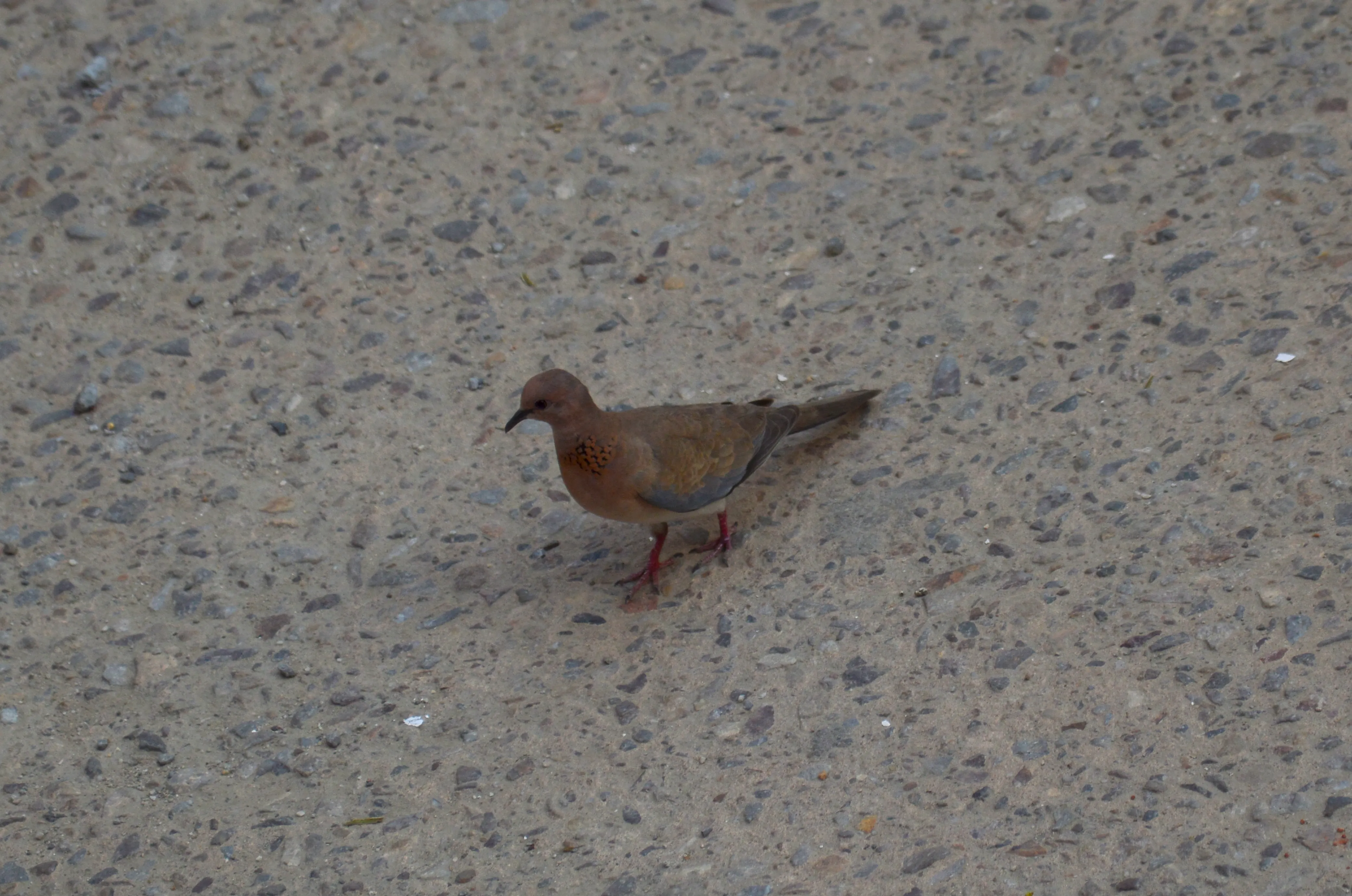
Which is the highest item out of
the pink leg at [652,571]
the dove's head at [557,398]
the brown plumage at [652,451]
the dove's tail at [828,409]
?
the dove's head at [557,398]

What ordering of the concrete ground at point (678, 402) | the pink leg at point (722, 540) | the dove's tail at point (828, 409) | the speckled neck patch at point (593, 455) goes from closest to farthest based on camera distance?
the concrete ground at point (678, 402)
the speckled neck patch at point (593, 455)
the pink leg at point (722, 540)
the dove's tail at point (828, 409)

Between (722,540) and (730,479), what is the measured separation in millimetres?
238

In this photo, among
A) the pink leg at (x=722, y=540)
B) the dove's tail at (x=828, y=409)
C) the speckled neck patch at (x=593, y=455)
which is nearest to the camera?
the speckled neck patch at (x=593, y=455)

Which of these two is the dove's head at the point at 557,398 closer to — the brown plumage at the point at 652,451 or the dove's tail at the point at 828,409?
the brown plumage at the point at 652,451

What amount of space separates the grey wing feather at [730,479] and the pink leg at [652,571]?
9.7 inches

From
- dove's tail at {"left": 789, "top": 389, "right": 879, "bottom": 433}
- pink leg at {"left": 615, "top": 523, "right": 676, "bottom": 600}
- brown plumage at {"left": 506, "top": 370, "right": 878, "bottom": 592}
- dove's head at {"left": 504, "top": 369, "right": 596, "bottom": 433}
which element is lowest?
pink leg at {"left": 615, "top": 523, "right": 676, "bottom": 600}

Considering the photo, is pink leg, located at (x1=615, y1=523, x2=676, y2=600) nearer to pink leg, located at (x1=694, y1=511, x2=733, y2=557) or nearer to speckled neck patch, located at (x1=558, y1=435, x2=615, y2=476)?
pink leg, located at (x1=694, y1=511, x2=733, y2=557)

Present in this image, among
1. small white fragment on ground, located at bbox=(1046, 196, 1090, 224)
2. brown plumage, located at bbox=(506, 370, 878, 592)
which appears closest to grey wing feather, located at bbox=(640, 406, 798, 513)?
brown plumage, located at bbox=(506, 370, 878, 592)

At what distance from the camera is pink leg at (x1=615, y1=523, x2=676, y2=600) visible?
4.43m

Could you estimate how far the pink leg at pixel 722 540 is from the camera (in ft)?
14.5

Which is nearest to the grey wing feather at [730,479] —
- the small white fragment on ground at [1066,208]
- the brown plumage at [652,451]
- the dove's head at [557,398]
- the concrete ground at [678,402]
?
the brown plumage at [652,451]

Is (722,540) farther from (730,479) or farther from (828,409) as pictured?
(828,409)

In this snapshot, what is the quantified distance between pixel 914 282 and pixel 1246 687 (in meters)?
2.34

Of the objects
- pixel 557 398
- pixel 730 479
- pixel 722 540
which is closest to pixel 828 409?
pixel 730 479
